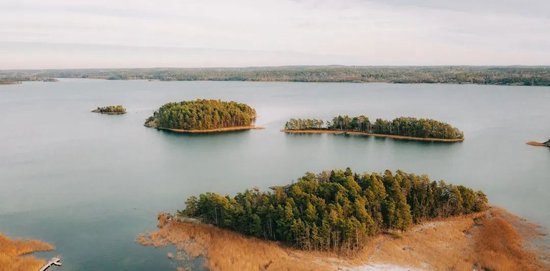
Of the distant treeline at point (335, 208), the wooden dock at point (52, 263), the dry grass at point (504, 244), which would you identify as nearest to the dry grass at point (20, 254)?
the wooden dock at point (52, 263)

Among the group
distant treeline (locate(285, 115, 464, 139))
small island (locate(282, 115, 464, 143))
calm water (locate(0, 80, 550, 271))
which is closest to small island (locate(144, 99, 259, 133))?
calm water (locate(0, 80, 550, 271))

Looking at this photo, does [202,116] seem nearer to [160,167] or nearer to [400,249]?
Result: [160,167]

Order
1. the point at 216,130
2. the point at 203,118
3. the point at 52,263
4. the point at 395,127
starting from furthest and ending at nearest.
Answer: the point at 216,130 → the point at 203,118 → the point at 395,127 → the point at 52,263

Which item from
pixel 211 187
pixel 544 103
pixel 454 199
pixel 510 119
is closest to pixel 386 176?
pixel 454 199

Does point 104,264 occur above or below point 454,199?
below

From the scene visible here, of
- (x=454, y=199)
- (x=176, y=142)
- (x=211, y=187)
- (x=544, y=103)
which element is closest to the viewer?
(x=454, y=199)

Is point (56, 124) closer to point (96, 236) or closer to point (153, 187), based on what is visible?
point (153, 187)

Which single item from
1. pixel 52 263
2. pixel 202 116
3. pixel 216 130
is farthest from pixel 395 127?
pixel 52 263

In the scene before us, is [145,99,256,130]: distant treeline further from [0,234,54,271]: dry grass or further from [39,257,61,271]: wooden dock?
[39,257,61,271]: wooden dock
